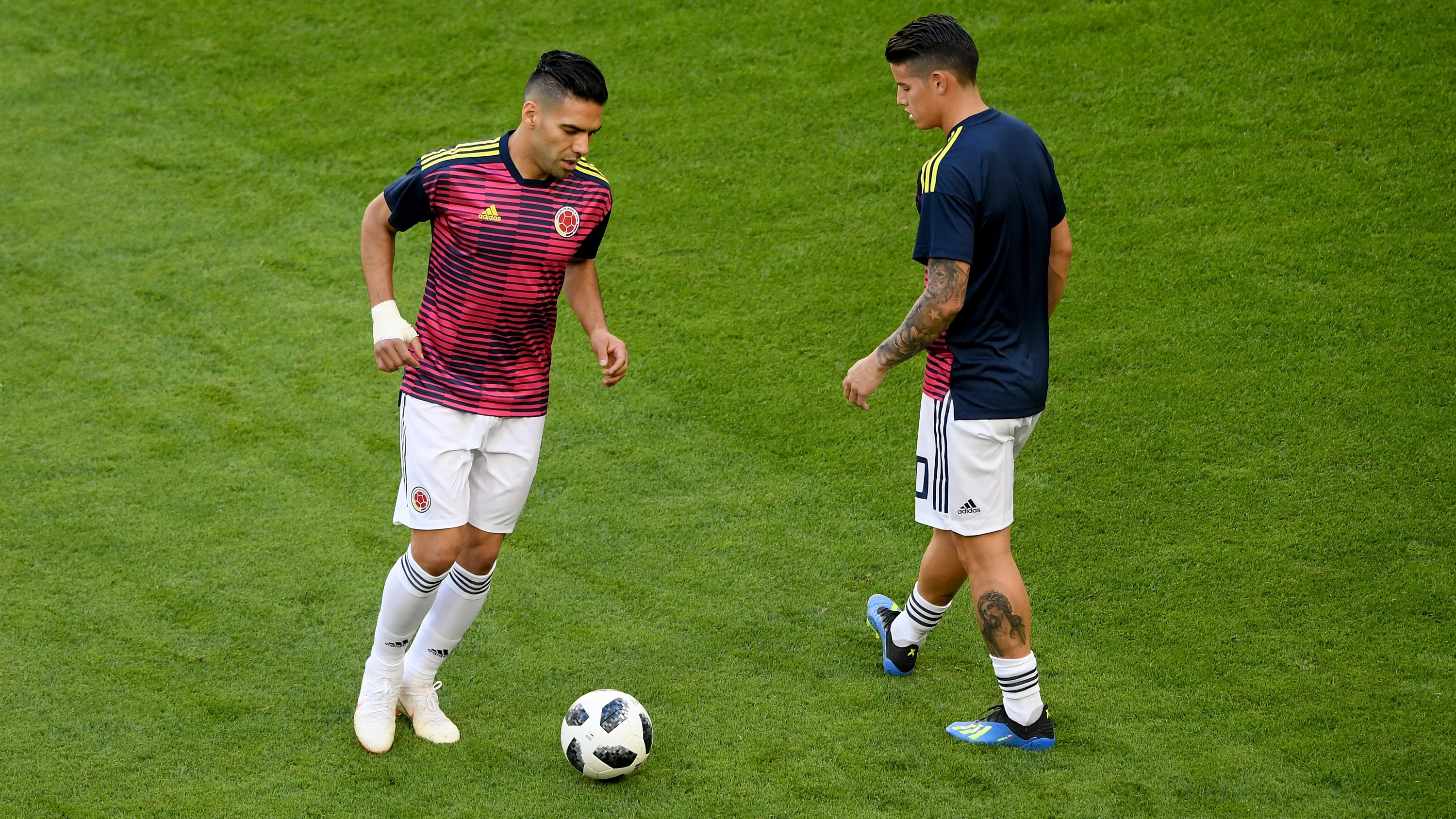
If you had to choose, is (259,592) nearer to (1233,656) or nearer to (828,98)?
(1233,656)

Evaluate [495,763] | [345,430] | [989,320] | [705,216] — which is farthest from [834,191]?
[495,763]

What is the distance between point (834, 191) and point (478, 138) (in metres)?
2.68

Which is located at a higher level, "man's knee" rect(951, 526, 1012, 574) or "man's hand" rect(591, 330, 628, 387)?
"man's hand" rect(591, 330, 628, 387)

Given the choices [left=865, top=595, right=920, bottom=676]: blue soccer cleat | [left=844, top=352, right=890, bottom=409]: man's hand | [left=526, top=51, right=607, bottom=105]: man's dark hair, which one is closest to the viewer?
[left=526, top=51, right=607, bottom=105]: man's dark hair

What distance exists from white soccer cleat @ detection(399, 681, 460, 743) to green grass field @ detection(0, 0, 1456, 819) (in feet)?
0.23

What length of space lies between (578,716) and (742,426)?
2.78 meters

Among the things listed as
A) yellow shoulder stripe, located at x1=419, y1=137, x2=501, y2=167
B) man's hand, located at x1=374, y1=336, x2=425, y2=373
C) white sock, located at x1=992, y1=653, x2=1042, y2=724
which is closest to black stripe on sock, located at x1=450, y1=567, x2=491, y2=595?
man's hand, located at x1=374, y1=336, x2=425, y2=373

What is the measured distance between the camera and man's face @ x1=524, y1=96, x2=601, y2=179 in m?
4.18

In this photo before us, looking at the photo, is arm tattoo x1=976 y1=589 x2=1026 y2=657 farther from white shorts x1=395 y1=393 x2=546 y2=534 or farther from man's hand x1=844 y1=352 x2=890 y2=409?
white shorts x1=395 y1=393 x2=546 y2=534

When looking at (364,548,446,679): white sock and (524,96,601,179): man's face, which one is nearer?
(524,96,601,179): man's face

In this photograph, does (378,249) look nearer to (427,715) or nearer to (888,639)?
(427,715)

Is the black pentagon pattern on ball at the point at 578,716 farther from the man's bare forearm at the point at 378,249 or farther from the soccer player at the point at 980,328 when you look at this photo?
the man's bare forearm at the point at 378,249

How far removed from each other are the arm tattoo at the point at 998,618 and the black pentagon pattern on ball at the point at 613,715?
125cm

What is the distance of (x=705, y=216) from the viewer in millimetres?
8609
